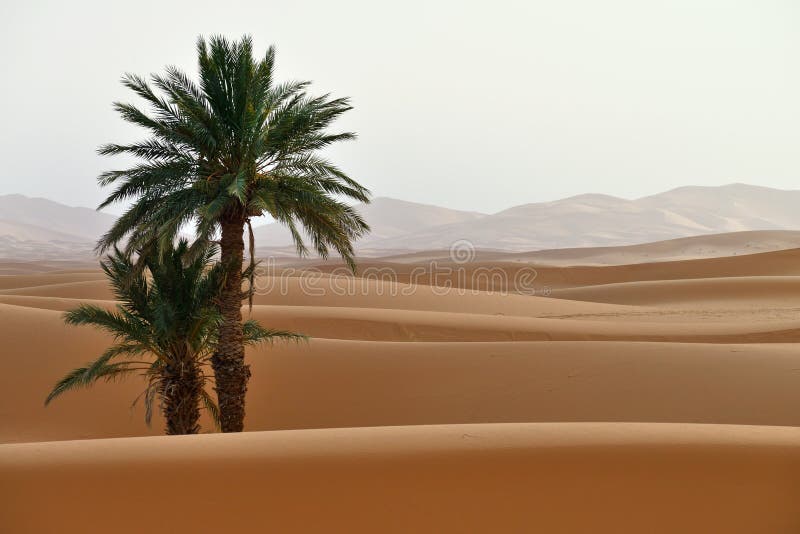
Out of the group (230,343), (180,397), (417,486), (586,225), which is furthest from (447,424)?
(586,225)

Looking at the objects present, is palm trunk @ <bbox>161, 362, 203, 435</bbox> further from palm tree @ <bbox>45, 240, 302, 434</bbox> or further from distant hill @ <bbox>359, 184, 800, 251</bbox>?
distant hill @ <bbox>359, 184, 800, 251</bbox>

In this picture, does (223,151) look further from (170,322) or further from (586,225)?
(586,225)

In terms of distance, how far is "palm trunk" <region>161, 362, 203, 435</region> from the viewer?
9906 mm

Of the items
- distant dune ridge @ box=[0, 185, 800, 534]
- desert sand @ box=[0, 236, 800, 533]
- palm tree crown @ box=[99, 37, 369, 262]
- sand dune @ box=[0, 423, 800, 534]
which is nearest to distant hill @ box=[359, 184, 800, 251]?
distant dune ridge @ box=[0, 185, 800, 534]

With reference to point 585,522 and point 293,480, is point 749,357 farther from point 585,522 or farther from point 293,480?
point 293,480

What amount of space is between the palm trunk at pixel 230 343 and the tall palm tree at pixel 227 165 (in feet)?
0.05

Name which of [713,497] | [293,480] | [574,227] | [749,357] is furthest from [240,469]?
[574,227]

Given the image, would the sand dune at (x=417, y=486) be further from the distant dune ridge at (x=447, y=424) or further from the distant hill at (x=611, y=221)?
the distant hill at (x=611, y=221)

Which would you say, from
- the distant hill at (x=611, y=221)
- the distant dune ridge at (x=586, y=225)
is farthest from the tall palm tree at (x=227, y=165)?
the distant hill at (x=611, y=221)

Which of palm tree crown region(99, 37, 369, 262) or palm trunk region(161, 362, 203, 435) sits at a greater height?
palm tree crown region(99, 37, 369, 262)

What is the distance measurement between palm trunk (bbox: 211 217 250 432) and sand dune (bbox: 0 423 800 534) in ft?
14.4

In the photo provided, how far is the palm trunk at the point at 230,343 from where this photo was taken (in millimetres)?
10125

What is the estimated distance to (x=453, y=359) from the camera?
43.3ft

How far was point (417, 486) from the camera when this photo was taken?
522 cm
